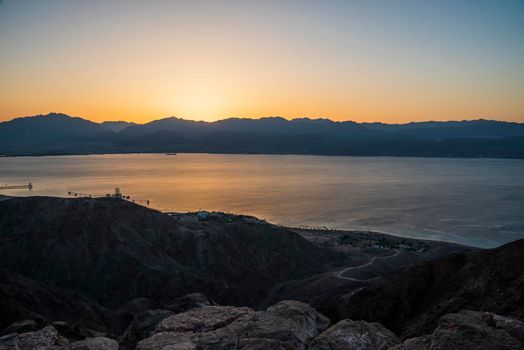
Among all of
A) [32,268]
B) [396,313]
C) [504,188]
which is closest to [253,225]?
[32,268]

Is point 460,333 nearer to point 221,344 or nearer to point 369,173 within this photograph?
point 221,344

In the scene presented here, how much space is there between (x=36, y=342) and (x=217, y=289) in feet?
113

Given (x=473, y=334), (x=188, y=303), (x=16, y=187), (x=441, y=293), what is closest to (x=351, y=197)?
(x=188, y=303)

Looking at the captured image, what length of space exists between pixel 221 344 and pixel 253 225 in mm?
50464

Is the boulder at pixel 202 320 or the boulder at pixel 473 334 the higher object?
the boulder at pixel 473 334

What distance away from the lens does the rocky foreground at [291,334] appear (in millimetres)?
8802

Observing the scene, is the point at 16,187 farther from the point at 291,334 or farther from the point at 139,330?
the point at 291,334

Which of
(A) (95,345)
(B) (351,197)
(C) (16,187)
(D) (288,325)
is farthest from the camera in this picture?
(C) (16,187)

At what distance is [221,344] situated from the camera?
10.6 m

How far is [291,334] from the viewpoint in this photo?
417 inches

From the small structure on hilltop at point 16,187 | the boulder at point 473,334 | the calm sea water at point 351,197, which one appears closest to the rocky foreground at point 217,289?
the boulder at point 473,334

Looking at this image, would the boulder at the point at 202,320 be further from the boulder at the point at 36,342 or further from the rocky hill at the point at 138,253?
the rocky hill at the point at 138,253

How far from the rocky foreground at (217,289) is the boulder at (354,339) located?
0.04 metres

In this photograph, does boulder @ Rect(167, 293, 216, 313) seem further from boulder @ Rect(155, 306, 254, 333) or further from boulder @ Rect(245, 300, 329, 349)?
boulder @ Rect(245, 300, 329, 349)
